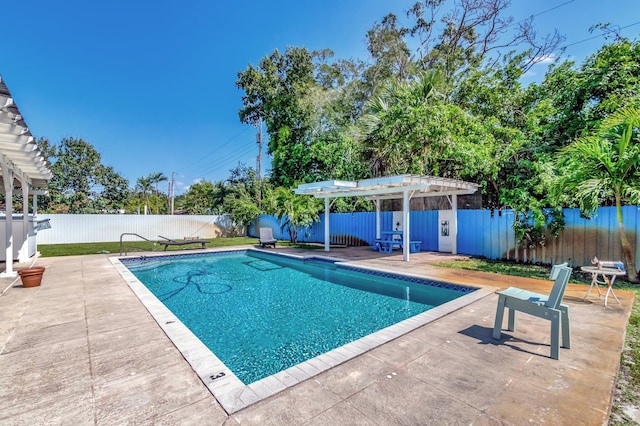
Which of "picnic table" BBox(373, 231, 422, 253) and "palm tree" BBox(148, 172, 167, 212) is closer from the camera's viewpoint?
"picnic table" BBox(373, 231, 422, 253)

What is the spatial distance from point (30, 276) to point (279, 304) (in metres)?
5.19

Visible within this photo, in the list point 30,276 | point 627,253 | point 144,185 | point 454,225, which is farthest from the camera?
point 144,185

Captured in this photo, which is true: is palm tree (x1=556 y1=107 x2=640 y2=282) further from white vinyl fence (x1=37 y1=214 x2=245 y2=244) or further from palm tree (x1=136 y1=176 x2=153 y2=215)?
palm tree (x1=136 y1=176 x2=153 y2=215)

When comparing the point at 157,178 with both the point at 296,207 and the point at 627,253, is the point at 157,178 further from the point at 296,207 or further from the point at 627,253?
the point at 627,253

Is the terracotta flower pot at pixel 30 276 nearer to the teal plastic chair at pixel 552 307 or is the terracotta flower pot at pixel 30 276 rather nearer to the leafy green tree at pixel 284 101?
the teal plastic chair at pixel 552 307

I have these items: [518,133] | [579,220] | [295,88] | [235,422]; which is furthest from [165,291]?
[295,88]

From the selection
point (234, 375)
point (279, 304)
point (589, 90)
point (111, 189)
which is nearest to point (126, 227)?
point (111, 189)

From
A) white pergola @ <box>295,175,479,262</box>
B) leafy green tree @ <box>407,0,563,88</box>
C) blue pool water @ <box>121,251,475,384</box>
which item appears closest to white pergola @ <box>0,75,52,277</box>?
blue pool water @ <box>121,251,475,384</box>

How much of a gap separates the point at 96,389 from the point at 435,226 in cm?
1204

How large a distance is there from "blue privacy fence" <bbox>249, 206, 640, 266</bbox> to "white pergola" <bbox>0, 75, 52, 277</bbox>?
12.0 m

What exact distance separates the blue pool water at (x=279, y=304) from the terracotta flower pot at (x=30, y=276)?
214 centimetres

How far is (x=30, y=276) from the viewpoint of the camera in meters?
6.11

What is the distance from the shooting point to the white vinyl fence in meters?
16.9

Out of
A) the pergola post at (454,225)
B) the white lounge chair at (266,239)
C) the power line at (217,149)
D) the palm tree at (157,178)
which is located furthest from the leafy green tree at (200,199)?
the pergola post at (454,225)
